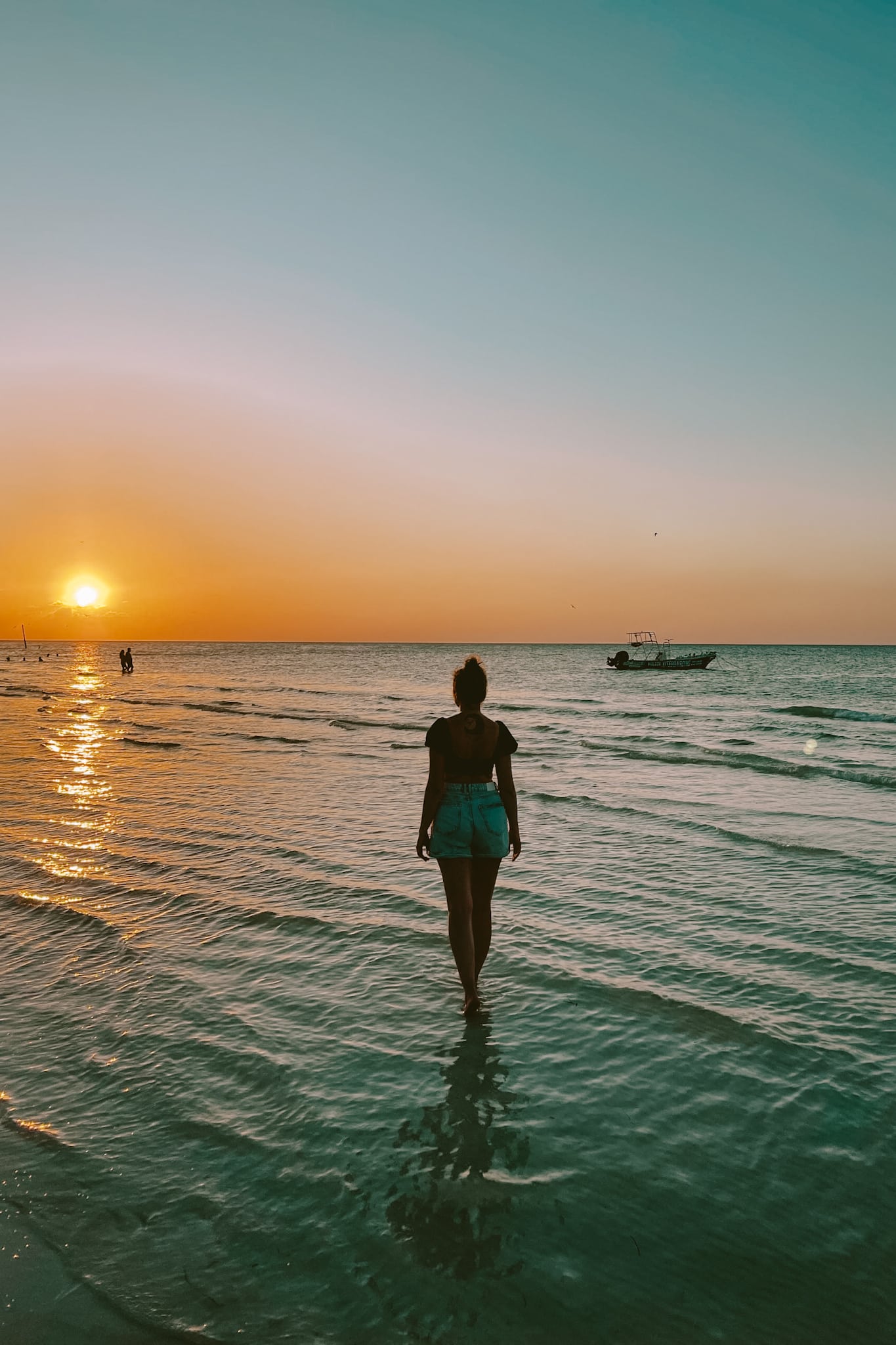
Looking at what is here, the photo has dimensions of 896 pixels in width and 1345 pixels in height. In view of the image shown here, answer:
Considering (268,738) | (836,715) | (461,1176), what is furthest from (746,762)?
(836,715)

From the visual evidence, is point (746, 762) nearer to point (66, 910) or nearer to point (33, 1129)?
point (66, 910)

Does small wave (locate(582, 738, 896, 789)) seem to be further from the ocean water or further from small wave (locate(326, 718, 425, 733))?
the ocean water

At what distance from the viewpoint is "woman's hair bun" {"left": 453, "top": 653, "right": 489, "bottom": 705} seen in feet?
18.2

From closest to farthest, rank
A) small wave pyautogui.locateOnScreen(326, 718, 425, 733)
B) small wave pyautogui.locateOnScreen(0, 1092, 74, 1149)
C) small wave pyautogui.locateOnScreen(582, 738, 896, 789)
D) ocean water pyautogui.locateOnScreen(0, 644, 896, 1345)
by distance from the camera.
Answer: ocean water pyautogui.locateOnScreen(0, 644, 896, 1345) < small wave pyautogui.locateOnScreen(0, 1092, 74, 1149) < small wave pyautogui.locateOnScreen(582, 738, 896, 789) < small wave pyautogui.locateOnScreen(326, 718, 425, 733)

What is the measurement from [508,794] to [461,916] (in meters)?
0.89

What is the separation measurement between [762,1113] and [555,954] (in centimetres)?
262

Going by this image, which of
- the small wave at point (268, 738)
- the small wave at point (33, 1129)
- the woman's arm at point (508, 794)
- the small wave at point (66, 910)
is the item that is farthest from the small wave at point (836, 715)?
the small wave at point (33, 1129)

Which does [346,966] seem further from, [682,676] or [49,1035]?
[682,676]

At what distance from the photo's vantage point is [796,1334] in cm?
313

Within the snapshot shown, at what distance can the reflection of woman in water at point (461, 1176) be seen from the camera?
3.51 meters

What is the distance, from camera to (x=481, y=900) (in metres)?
5.72

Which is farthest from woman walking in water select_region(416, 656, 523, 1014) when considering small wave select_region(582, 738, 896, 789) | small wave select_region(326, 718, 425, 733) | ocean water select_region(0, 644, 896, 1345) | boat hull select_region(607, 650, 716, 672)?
boat hull select_region(607, 650, 716, 672)

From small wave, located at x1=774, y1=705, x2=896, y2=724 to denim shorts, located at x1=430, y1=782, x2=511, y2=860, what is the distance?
1336 inches

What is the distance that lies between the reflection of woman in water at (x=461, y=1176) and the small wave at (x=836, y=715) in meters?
34.7
